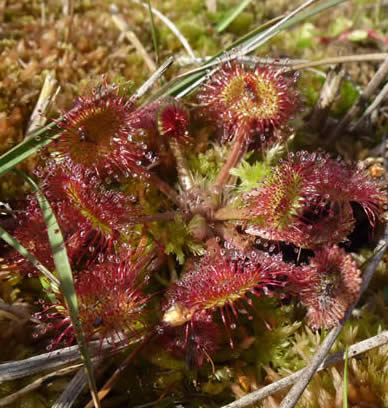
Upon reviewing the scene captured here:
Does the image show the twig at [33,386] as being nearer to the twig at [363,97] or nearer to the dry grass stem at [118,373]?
the dry grass stem at [118,373]

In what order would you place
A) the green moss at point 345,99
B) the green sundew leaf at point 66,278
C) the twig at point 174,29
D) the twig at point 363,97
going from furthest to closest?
the green moss at point 345,99 → the twig at point 174,29 → the twig at point 363,97 → the green sundew leaf at point 66,278

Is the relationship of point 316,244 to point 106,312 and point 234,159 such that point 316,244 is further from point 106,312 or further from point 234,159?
point 106,312

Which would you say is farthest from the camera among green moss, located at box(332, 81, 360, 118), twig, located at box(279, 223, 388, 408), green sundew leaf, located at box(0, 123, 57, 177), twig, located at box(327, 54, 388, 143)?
green moss, located at box(332, 81, 360, 118)

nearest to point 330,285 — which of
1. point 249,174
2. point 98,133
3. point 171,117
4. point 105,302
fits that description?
point 249,174

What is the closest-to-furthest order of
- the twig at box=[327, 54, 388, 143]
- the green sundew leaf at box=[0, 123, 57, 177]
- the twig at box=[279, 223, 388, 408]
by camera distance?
the twig at box=[279, 223, 388, 408] → the green sundew leaf at box=[0, 123, 57, 177] → the twig at box=[327, 54, 388, 143]

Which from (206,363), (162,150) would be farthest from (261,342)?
(162,150)

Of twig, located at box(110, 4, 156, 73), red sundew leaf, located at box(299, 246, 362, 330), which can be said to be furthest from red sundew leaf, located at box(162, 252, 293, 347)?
twig, located at box(110, 4, 156, 73)

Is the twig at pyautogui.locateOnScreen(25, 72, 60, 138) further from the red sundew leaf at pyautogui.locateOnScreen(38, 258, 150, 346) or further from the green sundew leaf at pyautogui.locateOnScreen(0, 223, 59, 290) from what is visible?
the red sundew leaf at pyautogui.locateOnScreen(38, 258, 150, 346)

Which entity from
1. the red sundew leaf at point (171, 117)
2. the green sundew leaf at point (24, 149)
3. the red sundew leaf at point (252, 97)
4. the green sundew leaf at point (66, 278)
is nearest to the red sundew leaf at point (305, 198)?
the red sundew leaf at point (252, 97)
